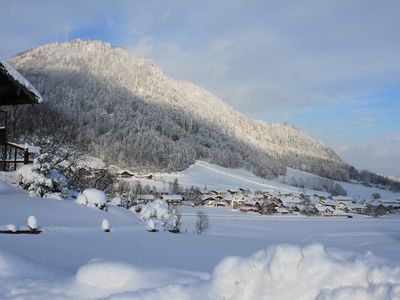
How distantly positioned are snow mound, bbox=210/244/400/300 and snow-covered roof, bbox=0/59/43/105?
13052 millimetres

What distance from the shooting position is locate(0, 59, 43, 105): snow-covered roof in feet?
52.1

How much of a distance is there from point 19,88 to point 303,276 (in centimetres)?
1454

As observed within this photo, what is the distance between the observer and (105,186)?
44.0m

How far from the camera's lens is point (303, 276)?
190 inches

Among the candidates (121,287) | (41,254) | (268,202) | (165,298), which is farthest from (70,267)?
(268,202)

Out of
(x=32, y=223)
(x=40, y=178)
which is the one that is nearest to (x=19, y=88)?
(x=32, y=223)

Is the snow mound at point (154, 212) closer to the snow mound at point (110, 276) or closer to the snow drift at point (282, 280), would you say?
the snow mound at point (110, 276)

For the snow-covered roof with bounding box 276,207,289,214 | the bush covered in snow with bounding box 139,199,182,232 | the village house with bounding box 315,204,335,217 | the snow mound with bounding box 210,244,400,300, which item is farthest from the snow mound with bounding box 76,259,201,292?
the village house with bounding box 315,204,335,217

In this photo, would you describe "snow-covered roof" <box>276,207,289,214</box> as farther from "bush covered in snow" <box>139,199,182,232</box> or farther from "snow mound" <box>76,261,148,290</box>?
"snow mound" <box>76,261,148,290</box>

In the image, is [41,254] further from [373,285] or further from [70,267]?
[373,285]

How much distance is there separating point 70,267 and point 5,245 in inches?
108

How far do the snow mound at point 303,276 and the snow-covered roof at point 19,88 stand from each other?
1305 cm

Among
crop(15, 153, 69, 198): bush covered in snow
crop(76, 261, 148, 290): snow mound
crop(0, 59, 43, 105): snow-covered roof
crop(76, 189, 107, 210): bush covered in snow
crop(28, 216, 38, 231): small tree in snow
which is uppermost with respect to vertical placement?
crop(0, 59, 43, 105): snow-covered roof

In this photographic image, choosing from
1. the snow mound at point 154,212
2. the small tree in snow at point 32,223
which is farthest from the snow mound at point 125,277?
the snow mound at point 154,212
